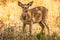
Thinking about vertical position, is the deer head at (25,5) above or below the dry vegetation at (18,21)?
above

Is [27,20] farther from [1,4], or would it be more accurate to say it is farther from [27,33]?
[1,4]

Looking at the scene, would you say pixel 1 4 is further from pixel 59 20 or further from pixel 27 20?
pixel 59 20

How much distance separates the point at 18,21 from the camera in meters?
4.31

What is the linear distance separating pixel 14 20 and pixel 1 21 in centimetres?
19

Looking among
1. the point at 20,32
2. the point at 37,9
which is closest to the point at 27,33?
the point at 20,32

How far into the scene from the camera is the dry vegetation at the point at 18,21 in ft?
14.0

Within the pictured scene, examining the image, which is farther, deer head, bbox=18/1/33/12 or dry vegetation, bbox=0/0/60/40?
dry vegetation, bbox=0/0/60/40

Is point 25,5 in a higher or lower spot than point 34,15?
higher

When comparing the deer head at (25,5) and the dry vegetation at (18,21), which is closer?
the deer head at (25,5)

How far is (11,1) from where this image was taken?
441cm

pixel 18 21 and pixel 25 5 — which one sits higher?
pixel 25 5

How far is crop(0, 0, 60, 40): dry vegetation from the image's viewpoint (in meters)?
4.27

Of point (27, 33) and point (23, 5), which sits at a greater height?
point (23, 5)

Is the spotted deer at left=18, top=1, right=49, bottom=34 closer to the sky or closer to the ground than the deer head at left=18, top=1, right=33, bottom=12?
closer to the ground
